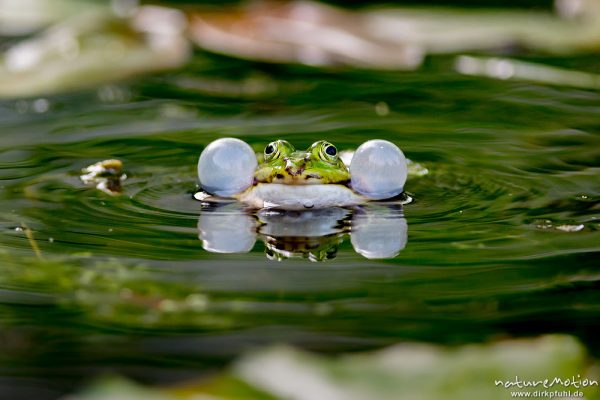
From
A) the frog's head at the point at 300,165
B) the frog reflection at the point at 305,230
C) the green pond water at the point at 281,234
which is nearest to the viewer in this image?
the green pond water at the point at 281,234

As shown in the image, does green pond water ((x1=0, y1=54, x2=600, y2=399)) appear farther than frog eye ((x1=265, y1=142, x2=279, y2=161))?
No

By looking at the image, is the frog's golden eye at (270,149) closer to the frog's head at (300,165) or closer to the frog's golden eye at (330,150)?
the frog's head at (300,165)

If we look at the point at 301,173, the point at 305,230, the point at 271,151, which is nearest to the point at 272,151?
the point at 271,151

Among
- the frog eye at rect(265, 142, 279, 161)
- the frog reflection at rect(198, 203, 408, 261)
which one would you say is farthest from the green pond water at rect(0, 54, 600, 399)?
the frog eye at rect(265, 142, 279, 161)

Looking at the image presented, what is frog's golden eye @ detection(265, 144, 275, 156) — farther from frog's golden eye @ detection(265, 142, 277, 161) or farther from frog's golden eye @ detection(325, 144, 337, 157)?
frog's golden eye @ detection(325, 144, 337, 157)

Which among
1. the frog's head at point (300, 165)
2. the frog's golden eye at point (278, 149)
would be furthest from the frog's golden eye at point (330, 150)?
Answer: the frog's golden eye at point (278, 149)

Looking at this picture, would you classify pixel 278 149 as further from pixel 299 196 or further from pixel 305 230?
pixel 305 230
